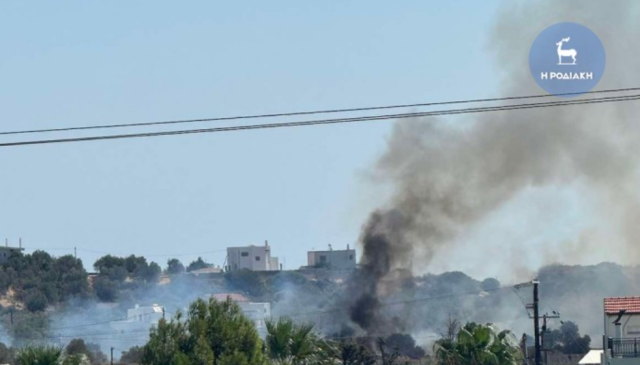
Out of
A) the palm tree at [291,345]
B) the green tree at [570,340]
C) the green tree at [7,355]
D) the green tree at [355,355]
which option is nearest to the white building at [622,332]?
the palm tree at [291,345]

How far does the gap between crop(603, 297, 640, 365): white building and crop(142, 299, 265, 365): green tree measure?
653 inches

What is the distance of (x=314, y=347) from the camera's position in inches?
2351

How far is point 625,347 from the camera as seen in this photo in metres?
64.5

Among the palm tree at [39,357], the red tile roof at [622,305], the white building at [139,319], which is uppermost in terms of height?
the red tile roof at [622,305]

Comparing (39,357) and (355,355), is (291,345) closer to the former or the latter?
(39,357)

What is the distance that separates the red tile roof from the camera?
68438mm

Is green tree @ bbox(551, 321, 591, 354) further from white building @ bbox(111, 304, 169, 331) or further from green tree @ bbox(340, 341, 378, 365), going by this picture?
white building @ bbox(111, 304, 169, 331)

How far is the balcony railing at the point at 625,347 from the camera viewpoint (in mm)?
63875

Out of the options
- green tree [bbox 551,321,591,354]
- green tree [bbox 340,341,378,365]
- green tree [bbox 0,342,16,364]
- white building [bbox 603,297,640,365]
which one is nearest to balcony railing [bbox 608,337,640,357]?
white building [bbox 603,297,640,365]

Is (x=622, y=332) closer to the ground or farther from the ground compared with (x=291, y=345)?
closer to the ground

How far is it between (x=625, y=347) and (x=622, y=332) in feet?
9.64

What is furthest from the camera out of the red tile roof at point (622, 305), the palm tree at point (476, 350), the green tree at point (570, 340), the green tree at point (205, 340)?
the green tree at point (570, 340)

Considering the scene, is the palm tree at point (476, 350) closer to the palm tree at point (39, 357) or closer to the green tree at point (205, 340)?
the green tree at point (205, 340)

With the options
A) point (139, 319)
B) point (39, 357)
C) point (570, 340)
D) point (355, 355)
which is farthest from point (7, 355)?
point (39, 357)
